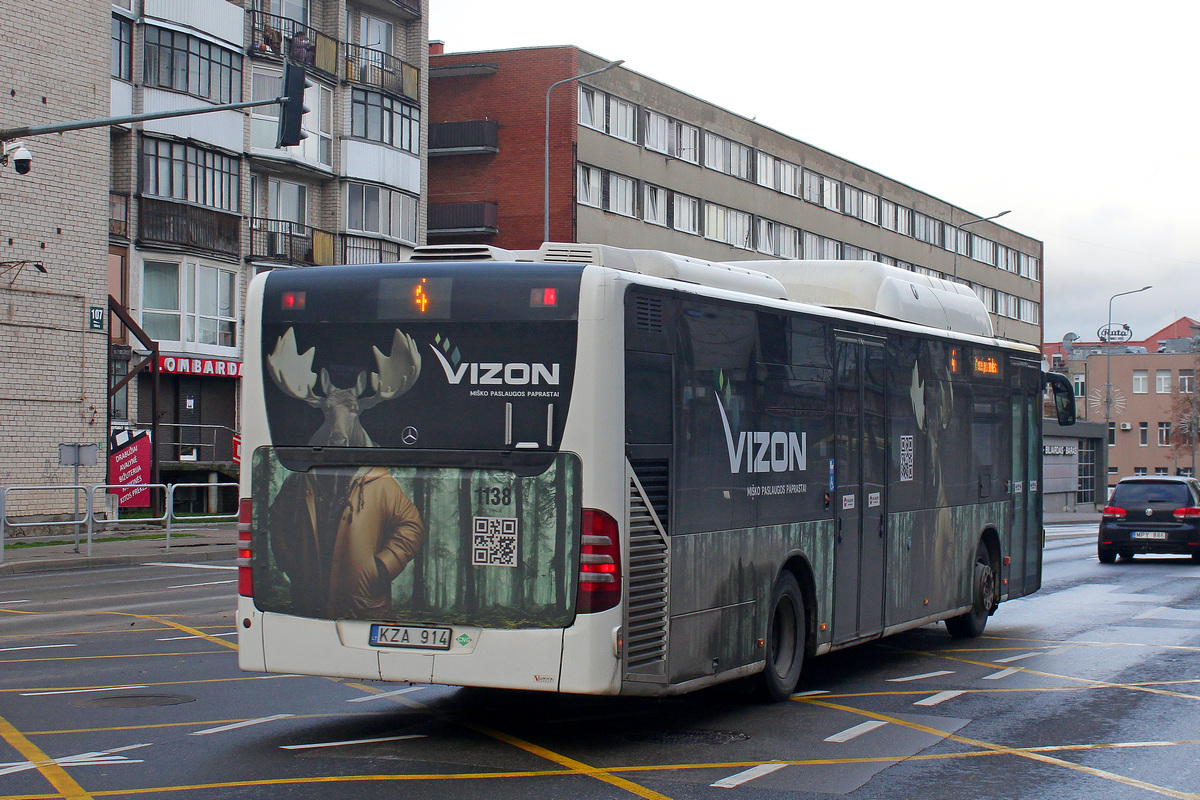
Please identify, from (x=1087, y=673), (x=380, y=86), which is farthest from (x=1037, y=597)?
(x=380, y=86)

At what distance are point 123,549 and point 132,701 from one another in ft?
54.1

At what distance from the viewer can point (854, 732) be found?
880 cm

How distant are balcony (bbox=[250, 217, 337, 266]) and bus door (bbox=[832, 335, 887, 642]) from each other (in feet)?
99.5

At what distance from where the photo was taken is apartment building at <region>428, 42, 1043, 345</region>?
2010 inches

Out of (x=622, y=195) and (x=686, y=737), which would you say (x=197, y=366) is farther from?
(x=686, y=737)

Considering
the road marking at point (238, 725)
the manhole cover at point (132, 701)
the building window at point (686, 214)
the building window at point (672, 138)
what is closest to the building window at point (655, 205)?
the building window at point (686, 214)

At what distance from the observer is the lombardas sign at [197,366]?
119 feet

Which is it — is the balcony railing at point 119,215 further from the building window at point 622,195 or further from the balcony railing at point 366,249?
the building window at point 622,195

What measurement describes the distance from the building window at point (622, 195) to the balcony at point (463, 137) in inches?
175

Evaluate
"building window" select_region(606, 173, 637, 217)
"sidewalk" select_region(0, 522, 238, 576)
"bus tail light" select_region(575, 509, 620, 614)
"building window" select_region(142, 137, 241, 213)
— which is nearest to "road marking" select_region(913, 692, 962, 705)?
"bus tail light" select_region(575, 509, 620, 614)

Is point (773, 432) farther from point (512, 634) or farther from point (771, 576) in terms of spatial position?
point (512, 634)

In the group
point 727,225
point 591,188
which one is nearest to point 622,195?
point 591,188

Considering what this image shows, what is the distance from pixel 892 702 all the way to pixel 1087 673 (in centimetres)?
259

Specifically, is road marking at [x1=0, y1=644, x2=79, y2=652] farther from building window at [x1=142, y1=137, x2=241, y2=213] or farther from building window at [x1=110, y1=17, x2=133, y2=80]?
building window at [x1=110, y1=17, x2=133, y2=80]
